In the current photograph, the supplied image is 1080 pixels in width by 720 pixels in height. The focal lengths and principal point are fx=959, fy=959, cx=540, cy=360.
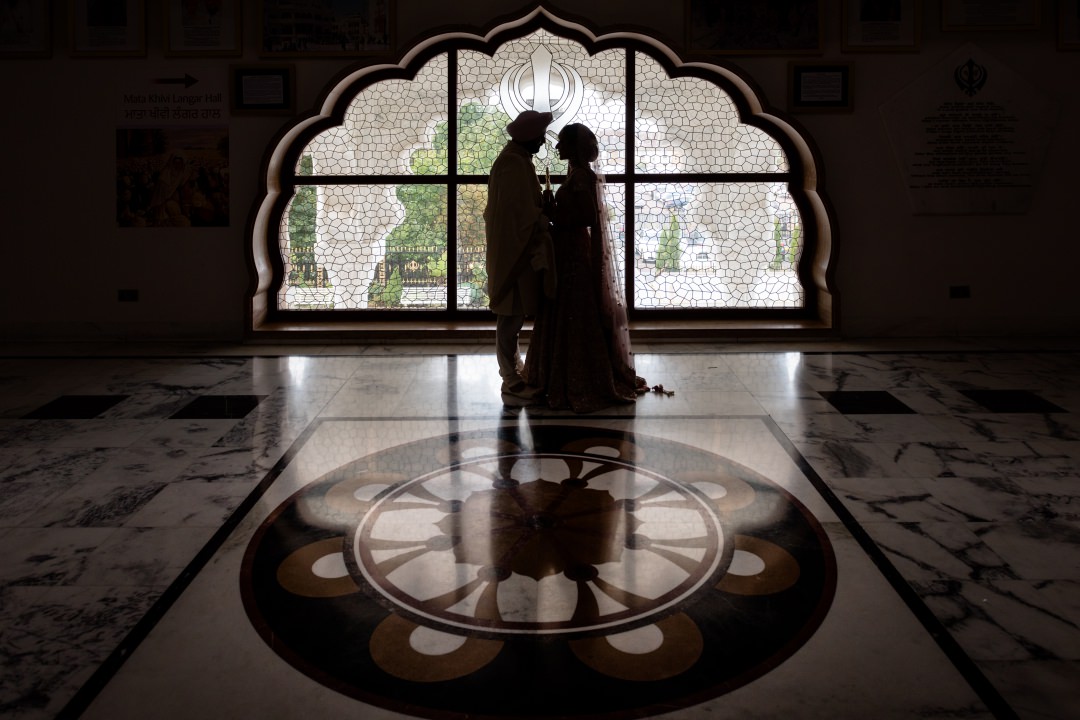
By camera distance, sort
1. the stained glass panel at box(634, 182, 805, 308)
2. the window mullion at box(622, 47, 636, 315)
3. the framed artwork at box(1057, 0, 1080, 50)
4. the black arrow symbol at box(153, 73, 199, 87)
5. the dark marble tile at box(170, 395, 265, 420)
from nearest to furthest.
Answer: the dark marble tile at box(170, 395, 265, 420)
the framed artwork at box(1057, 0, 1080, 50)
the black arrow symbol at box(153, 73, 199, 87)
the window mullion at box(622, 47, 636, 315)
the stained glass panel at box(634, 182, 805, 308)

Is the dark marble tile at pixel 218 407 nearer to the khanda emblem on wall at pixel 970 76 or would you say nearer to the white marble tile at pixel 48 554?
the white marble tile at pixel 48 554

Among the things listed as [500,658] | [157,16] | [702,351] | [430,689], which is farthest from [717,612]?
[157,16]

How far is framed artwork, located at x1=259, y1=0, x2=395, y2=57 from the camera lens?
6730 mm

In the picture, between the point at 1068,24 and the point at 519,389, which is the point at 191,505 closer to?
the point at 519,389

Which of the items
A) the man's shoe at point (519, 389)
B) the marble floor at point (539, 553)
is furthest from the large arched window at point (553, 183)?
the man's shoe at point (519, 389)

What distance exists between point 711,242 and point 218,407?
3844 millimetres

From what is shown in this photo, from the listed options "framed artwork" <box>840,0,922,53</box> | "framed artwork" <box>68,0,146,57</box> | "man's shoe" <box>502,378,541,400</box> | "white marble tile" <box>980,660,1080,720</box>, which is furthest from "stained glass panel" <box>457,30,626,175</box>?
"white marble tile" <box>980,660,1080,720</box>

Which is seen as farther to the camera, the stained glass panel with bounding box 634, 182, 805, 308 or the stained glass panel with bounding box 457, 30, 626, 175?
the stained glass panel with bounding box 634, 182, 805, 308

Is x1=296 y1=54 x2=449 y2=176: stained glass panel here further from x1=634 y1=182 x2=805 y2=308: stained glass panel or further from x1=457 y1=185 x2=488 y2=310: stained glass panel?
x1=634 y1=182 x2=805 y2=308: stained glass panel

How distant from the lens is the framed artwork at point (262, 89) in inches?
266

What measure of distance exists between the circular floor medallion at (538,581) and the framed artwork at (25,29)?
4617 millimetres

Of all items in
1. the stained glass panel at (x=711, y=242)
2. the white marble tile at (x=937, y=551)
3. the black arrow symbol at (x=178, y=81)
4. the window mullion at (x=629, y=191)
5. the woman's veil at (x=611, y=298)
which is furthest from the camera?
the stained glass panel at (x=711, y=242)

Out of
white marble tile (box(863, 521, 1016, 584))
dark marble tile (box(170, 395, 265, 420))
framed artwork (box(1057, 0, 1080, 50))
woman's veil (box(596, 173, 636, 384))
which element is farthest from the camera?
framed artwork (box(1057, 0, 1080, 50))

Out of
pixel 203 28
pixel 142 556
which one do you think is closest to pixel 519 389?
pixel 142 556
